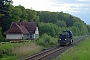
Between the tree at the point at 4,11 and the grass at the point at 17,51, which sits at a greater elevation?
the tree at the point at 4,11

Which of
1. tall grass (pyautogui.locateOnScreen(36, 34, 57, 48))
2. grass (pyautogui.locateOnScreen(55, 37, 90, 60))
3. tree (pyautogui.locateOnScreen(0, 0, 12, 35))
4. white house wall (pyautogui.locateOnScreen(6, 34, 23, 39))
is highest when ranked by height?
tree (pyautogui.locateOnScreen(0, 0, 12, 35))

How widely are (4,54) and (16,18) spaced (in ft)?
187

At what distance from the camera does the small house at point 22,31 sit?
236ft

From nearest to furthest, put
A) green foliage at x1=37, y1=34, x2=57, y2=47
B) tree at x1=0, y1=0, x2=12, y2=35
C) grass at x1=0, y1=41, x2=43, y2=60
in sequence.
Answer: grass at x1=0, y1=41, x2=43, y2=60 < green foliage at x1=37, y1=34, x2=57, y2=47 < tree at x1=0, y1=0, x2=12, y2=35

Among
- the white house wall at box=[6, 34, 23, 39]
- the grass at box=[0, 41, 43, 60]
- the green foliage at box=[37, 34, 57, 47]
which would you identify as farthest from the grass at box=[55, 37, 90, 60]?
the white house wall at box=[6, 34, 23, 39]

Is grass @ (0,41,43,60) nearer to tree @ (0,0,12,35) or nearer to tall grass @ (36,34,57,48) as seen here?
tall grass @ (36,34,57,48)

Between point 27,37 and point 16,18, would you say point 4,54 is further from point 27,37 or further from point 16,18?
point 16,18

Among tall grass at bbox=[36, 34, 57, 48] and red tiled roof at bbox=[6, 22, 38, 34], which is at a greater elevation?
red tiled roof at bbox=[6, 22, 38, 34]

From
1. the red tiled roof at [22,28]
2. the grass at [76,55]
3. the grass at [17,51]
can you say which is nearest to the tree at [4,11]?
the red tiled roof at [22,28]

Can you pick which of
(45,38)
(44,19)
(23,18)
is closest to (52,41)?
(45,38)

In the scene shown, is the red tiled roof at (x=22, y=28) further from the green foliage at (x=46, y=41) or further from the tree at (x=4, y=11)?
the green foliage at (x=46, y=41)

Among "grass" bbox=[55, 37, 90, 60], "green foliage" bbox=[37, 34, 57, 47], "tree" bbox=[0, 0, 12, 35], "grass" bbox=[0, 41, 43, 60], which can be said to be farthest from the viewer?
"tree" bbox=[0, 0, 12, 35]

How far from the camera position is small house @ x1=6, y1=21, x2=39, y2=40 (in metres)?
71.8

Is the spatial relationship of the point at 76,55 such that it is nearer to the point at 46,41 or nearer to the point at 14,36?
the point at 46,41
